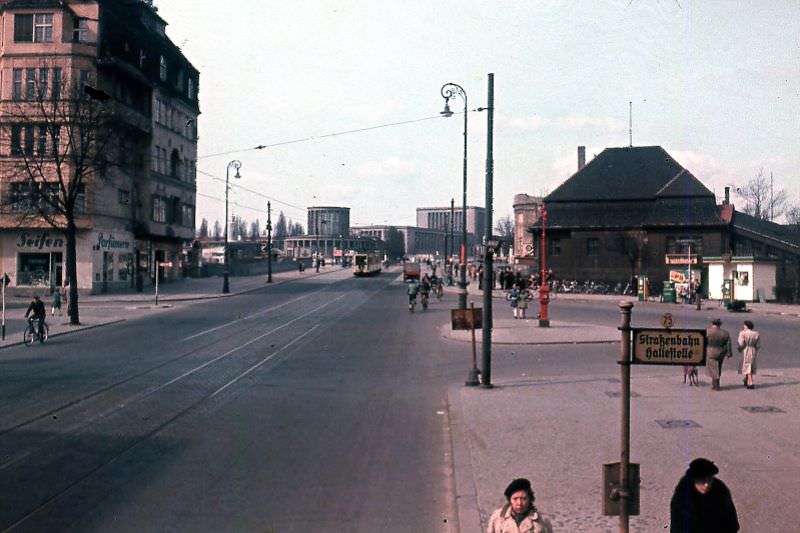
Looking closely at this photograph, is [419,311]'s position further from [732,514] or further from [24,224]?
[732,514]

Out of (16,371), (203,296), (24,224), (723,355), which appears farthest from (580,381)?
(24,224)

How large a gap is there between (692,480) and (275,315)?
30.7m

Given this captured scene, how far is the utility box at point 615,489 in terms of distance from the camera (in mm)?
5871

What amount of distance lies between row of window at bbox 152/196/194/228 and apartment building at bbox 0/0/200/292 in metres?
0.19

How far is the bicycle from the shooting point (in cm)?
2378

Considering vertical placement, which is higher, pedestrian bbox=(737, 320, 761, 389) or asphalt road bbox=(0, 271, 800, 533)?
pedestrian bbox=(737, 320, 761, 389)

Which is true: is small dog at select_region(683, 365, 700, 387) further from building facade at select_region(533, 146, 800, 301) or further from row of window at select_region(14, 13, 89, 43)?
row of window at select_region(14, 13, 89, 43)

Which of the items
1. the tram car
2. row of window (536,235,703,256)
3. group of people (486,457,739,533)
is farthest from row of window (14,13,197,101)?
group of people (486,457,739,533)

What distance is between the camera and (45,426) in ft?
37.4

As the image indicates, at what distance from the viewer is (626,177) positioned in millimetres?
66438

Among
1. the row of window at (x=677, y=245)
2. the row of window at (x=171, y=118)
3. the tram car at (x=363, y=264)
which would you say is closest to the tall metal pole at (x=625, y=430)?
the row of window at (x=677, y=245)

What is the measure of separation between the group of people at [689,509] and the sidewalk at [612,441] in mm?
1877

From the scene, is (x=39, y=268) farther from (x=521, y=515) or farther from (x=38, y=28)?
(x=521, y=515)

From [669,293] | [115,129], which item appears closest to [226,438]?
[115,129]
